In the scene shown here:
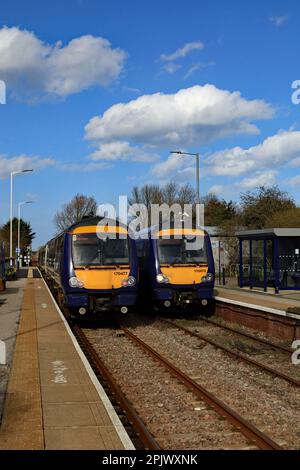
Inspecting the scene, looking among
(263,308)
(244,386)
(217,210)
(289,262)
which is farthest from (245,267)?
(217,210)

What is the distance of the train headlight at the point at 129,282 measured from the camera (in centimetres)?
1438

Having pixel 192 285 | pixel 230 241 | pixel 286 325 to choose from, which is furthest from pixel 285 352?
pixel 230 241

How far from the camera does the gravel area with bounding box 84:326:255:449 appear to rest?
618 centimetres

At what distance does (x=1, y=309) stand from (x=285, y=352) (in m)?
10.8

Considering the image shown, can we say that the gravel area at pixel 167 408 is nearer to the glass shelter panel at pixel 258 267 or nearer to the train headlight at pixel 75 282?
the train headlight at pixel 75 282

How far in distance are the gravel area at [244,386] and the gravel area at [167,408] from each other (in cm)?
45

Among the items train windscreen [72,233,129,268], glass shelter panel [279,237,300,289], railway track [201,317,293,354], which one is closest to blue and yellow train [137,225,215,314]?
railway track [201,317,293,354]

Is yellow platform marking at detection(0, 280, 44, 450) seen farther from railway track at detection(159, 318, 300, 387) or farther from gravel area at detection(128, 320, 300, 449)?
railway track at detection(159, 318, 300, 387)

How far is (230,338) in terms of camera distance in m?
14.0

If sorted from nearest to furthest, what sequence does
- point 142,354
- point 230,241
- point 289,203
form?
point 142,354
point 230,241
point 289,203

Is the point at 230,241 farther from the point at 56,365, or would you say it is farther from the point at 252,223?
the point at 56,365

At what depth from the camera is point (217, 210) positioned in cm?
6850

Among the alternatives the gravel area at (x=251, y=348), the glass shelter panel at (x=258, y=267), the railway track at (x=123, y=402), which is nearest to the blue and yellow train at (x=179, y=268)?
the gravel area at (x=251, y=348)

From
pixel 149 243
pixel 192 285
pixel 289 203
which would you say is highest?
pixel 289 203
